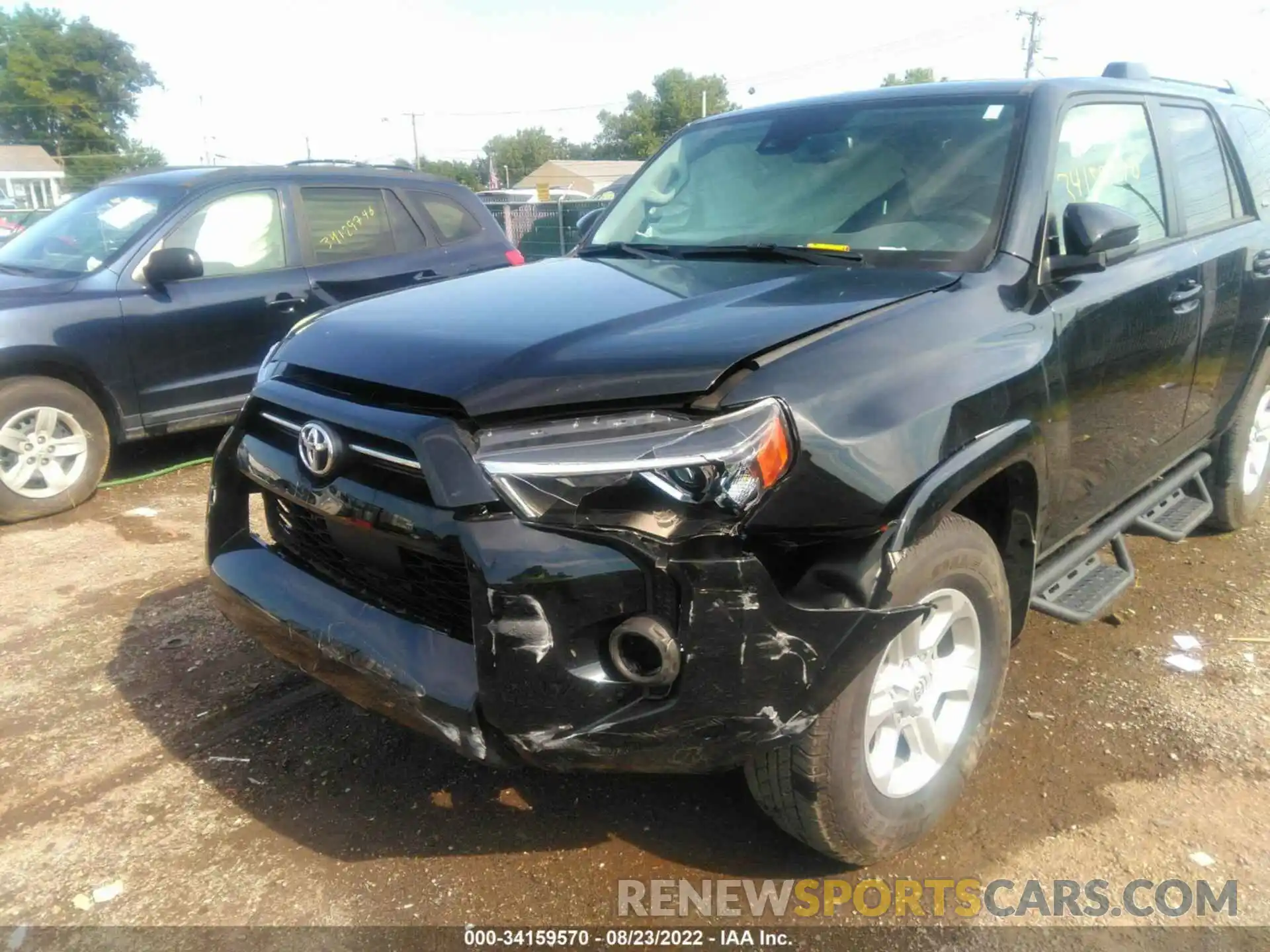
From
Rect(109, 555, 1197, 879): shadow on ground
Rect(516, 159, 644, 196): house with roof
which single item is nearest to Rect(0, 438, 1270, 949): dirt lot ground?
Rect(109, 555, 1197, 879): shadow on ground

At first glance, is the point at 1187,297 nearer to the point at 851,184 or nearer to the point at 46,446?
the point at 851,184

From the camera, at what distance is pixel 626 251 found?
345cm

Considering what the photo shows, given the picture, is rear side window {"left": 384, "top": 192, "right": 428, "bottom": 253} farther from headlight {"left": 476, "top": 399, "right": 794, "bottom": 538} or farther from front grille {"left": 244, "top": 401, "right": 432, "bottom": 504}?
headlight {"left": 476, "top": 399, "right": 794, "bottom": 538}

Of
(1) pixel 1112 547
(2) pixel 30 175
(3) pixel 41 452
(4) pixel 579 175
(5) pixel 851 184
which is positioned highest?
(2) pixel 30 175

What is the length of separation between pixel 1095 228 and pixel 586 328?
1497 mm

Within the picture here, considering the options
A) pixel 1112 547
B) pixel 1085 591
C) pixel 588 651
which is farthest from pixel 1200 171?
pixel 588 651

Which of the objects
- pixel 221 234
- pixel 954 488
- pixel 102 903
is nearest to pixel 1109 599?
pixel 954 488

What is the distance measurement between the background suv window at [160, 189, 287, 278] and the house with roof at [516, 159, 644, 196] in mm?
59654

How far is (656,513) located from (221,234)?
16.1 feet

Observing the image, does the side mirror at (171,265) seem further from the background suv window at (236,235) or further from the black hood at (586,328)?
the black hood at (586,328)

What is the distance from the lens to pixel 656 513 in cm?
190

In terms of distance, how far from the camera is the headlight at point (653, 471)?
74.7 inches

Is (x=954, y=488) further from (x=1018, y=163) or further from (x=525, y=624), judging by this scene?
(x=1018, y=163)

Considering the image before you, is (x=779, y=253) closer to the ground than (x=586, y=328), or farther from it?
farther from it
